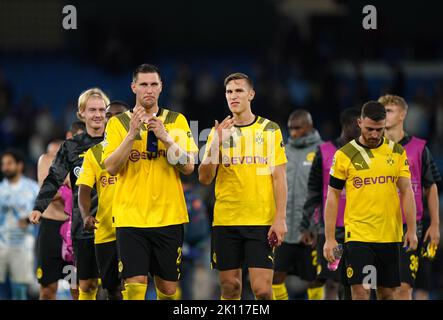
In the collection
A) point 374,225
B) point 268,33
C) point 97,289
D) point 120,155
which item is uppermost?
point 268,33

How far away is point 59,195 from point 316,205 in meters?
2.72

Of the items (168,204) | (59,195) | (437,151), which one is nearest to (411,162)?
(168,204)

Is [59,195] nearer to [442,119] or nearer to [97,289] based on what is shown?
[97,289]

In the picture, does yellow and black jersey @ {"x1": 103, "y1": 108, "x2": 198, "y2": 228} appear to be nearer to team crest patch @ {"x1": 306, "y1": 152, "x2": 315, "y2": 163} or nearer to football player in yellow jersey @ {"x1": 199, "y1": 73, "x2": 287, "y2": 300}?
football player in yellow jersey @ {"x1": 199, "y1": 73, "x2": 287, "y2": 300}

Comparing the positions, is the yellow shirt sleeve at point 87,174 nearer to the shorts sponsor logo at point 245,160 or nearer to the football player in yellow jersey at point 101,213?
the football player in yellow jersey at point 101,213

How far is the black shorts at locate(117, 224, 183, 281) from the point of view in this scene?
8859 mm

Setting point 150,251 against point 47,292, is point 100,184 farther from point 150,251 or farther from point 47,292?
point 47,292

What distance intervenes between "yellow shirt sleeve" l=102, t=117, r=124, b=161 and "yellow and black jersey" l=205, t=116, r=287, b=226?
3.39 ft

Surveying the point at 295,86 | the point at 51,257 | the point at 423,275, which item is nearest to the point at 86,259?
the point at 51,257

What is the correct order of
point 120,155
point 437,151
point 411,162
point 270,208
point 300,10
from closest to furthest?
point 120,155 → point 270,208 → point 411,162 → point 437,151 → point 300,10

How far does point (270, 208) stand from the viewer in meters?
9.53

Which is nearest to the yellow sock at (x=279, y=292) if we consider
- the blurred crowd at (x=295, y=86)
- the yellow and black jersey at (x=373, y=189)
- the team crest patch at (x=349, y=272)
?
the team crest patch at (x=349, y=272)

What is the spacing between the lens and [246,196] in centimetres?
949

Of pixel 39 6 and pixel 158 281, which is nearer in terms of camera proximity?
pixel 158 281
